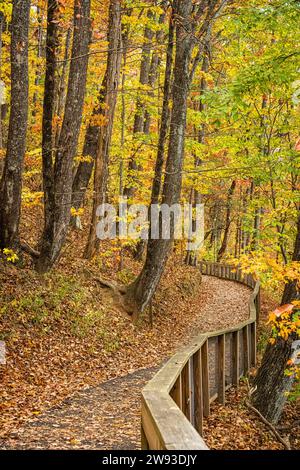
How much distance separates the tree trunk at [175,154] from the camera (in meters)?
13.0

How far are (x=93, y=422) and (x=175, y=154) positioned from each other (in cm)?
827

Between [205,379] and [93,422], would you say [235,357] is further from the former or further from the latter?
[93,422]

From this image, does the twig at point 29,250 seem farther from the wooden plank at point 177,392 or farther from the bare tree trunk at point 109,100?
the wooden plank at point 177,392

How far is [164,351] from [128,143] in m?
8.39

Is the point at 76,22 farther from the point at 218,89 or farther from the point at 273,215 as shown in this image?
the point at 273,215

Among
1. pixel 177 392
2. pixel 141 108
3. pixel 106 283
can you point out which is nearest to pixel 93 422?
pixel 177 392

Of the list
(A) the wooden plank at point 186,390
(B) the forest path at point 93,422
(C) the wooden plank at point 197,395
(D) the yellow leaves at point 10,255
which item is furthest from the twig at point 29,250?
(A) the wooden plank at point 186,390

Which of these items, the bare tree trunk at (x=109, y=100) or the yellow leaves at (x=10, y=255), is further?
the bare tree trunk at (x=109, y=100)

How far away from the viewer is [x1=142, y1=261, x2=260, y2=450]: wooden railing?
291cm

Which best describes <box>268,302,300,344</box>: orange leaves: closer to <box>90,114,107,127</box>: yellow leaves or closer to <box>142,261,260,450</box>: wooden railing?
<box>142,261,260,450</box>: wooden railing

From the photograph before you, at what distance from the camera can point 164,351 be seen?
1277cm

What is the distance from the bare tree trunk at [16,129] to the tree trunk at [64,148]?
0.89 metres

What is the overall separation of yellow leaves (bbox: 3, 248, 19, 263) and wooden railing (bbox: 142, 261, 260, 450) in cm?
514

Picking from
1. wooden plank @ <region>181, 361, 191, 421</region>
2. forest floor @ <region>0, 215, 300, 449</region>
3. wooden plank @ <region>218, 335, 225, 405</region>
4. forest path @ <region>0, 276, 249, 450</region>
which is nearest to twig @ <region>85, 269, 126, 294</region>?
forest floor @ <region>0, 215, 300, 449</region>
